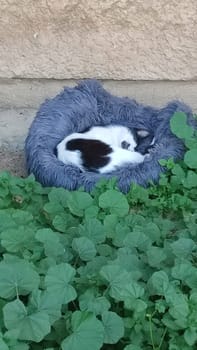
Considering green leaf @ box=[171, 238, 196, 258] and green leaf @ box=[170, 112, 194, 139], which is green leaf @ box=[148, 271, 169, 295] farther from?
green leaf @ box=[170, 112, 194, 139]

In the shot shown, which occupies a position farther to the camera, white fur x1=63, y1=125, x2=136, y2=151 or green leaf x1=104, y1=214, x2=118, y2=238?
white fur x1=63, y1=125, x2=136, y2=151

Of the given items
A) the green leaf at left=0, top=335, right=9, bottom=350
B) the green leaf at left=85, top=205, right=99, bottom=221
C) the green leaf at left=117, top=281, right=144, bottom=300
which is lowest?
the green leaf at left=85, top=205, right=99, bottom=221

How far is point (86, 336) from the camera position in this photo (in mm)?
2053

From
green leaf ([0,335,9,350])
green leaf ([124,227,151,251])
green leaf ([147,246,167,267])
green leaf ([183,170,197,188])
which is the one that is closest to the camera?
green leaf ([0,335,9,350])

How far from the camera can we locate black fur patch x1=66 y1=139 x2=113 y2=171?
3.27 meters

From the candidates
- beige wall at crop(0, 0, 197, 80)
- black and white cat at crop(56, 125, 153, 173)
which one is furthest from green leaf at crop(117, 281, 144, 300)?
beige wall at crop(0, 0, 197, 80)

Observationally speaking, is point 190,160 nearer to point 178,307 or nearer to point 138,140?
point 138,140

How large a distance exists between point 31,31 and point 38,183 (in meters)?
0.85

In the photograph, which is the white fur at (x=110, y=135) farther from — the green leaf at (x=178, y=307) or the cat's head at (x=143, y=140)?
the green leaf at (x=178, y=307)

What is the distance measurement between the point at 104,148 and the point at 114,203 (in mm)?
570

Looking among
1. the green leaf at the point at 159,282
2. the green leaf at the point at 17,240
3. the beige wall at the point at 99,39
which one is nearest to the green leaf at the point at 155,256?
the green leaf at the point at 159,282

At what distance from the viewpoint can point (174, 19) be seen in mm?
3541

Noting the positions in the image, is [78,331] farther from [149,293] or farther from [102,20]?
[102,20]

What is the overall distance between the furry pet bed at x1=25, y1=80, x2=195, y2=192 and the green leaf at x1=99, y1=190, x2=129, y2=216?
0.98 ft
